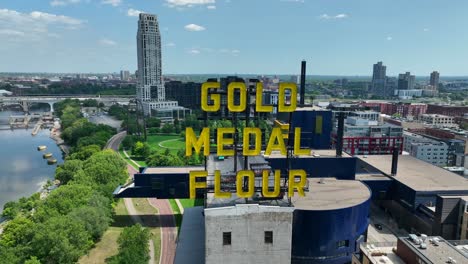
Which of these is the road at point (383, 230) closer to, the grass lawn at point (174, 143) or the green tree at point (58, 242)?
the green tree at point (58, 242)

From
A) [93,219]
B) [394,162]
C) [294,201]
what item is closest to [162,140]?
[93,219]

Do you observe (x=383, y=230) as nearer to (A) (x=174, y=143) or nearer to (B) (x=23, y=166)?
(A) (x=174, y=143)

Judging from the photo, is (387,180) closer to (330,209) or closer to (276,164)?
(276,164)

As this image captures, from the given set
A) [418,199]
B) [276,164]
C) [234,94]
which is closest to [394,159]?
[418,199]

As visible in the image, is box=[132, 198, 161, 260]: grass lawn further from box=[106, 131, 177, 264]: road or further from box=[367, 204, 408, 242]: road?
box=[367, 204, 408, 242]: road

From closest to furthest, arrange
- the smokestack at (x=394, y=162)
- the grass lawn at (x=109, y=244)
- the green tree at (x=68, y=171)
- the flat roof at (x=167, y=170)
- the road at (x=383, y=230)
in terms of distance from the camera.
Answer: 1. the grass lawn at (x=109, y=244)
2. the road at (x=383, y=230)
3. the flat roof at (x=167, y=170)
4. the smokestack at (x=394, y=162)
5. the green tree at (x=68, y=171)

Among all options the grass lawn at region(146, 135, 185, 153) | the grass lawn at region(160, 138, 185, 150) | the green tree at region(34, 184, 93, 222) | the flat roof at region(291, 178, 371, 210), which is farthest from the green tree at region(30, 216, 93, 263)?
the grass lawn at region(160, 138, 185, 150)

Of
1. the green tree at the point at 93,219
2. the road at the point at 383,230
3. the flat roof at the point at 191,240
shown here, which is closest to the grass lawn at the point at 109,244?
the green tree at the point at 93,219
